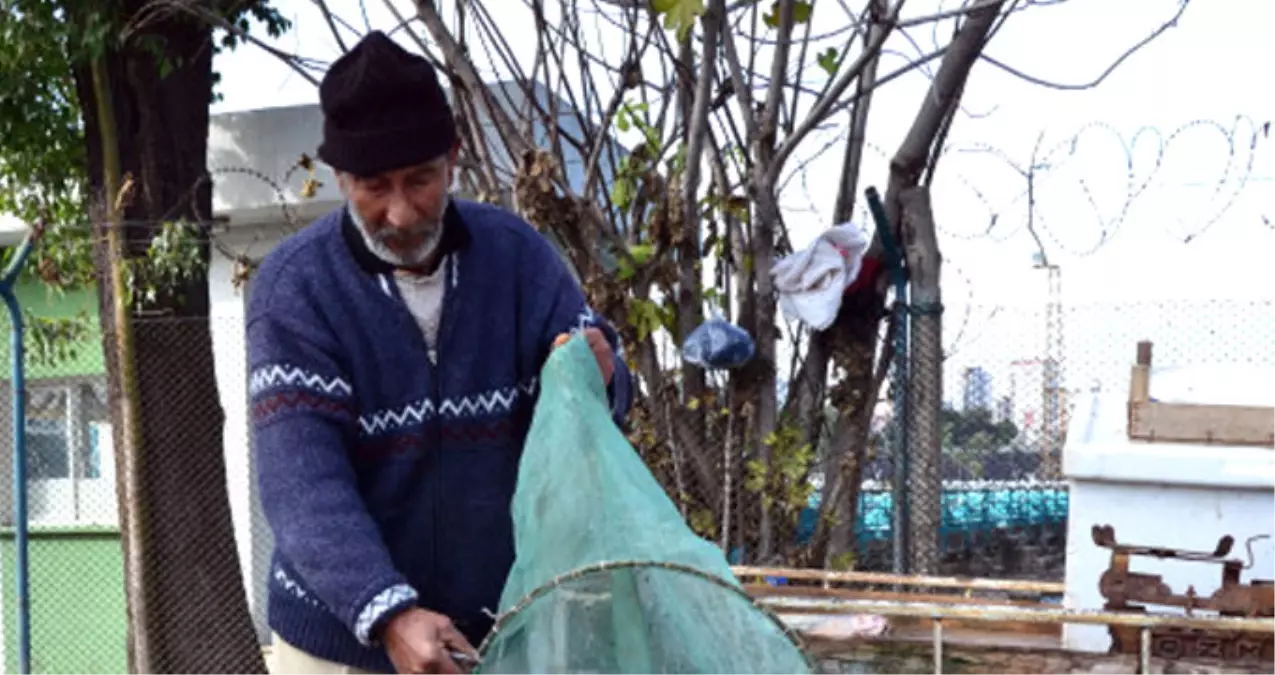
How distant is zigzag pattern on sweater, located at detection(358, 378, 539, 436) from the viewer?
75.7 inches

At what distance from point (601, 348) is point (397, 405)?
Result: 30cm

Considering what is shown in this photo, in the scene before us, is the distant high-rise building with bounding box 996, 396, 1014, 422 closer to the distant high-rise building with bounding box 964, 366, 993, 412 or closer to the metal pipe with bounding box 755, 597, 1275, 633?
the distant high-rise building with bounding box 964, 366, 993, 412

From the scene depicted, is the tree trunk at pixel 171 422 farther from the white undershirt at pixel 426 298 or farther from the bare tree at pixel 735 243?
the white undershirt at pixel 426 298

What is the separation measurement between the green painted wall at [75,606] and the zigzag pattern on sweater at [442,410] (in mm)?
7460

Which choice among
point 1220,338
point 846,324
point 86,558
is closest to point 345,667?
point 846,324

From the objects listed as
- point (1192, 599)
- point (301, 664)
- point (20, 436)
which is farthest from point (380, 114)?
point (20, 436)

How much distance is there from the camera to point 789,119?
593 cm

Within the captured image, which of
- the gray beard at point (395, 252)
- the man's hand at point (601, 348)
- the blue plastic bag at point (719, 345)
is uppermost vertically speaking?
the gray beard at point (395, 252)

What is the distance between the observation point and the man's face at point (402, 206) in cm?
186

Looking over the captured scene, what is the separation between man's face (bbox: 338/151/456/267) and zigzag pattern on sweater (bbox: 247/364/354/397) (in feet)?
0.64

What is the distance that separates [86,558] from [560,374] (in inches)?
353

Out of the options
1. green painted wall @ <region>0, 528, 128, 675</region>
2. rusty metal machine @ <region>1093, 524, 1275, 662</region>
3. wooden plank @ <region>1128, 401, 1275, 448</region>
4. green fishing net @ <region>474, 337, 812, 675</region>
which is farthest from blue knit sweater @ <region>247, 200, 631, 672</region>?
green painted wall @ <region>0, 528, 128, 675</region>

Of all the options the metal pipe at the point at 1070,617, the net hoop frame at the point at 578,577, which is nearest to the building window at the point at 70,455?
the metal pipe at the point at 1070,617

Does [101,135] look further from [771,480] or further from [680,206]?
[771,480]
